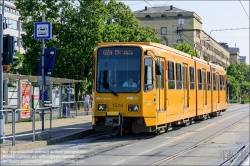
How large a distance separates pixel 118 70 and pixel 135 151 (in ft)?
14.2

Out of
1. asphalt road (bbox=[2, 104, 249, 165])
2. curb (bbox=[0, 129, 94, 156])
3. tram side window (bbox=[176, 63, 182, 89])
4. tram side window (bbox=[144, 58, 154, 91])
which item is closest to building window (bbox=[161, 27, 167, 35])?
tram side window (bbox=[176, 63, 182, 89])

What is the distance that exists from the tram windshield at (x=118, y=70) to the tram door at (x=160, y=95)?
100cm

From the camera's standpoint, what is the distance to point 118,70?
1867 cm

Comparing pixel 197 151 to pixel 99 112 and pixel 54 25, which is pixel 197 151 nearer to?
pixel 99 112

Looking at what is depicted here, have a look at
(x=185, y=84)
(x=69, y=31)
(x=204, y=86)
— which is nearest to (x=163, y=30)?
(x=69, y=31)

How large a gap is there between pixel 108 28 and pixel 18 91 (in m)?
19.6

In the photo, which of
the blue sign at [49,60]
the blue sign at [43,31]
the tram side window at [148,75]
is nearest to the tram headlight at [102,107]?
the tram side window at [148,75]

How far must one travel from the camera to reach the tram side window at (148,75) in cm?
1854

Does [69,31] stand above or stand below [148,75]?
above

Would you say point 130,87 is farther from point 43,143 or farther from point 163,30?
point 163,30

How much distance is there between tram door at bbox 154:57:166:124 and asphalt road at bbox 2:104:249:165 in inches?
31.5

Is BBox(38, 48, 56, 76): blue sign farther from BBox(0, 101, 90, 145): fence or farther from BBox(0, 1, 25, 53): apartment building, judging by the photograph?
BBox(0, 1, 25, 53): apartment building

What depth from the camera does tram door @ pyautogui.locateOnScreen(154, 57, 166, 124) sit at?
63.0ft

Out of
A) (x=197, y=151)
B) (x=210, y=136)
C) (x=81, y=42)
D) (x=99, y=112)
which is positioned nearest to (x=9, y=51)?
(x=99, y=112)
